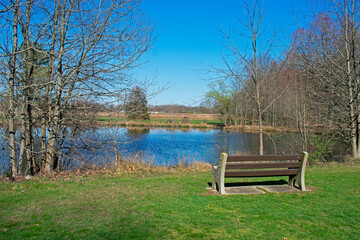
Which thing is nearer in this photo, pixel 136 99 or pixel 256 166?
pixel 256 166

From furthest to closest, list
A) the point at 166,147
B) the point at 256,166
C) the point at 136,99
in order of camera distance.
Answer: the point at 166,147, the point at 136,99, the point at 256,166

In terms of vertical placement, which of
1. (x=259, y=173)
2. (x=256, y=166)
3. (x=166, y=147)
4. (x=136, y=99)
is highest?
(x=136, y=99)

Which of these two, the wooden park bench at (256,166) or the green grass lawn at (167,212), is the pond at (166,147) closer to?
the green grass lawn at (167,212)

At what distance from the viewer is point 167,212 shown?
480 cm

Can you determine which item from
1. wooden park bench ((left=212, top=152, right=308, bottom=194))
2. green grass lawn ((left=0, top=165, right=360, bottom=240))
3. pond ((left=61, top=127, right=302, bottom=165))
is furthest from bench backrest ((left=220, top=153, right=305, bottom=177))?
→ pond ((left=61, top=127, right=302, bottom=165))

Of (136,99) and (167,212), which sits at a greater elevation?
(136,99)

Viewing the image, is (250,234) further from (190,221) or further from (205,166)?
(205,166)

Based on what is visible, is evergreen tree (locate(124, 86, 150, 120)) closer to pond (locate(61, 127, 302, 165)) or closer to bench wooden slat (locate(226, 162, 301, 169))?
pond (locate(61, 127, 302, 165))

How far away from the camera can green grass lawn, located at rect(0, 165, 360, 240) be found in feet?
12.9

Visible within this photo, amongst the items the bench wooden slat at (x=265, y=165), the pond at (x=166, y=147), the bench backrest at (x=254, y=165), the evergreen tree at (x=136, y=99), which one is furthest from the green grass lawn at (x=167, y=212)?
the evergreen tree at (x=136, y=99)

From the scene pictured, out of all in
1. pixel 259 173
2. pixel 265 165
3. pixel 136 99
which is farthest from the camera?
pixel 136 99

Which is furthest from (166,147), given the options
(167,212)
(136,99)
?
(167,212)

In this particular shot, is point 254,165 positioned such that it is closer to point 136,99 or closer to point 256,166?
point 256,166

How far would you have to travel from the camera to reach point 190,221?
4371 mm
